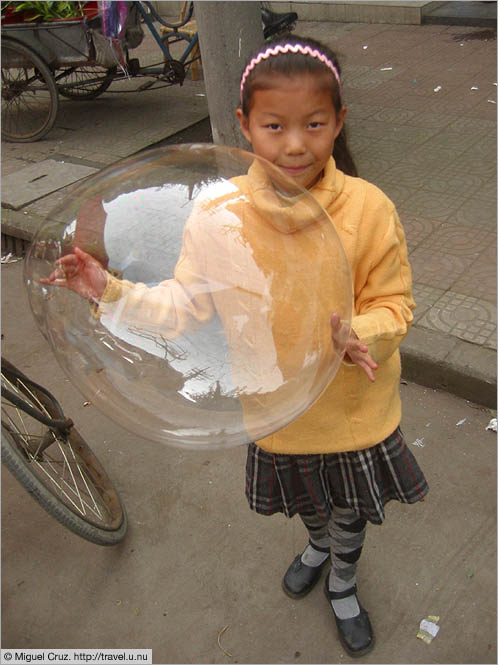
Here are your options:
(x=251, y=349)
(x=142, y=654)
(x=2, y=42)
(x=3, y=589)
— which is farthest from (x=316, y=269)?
(x=2, y=42)

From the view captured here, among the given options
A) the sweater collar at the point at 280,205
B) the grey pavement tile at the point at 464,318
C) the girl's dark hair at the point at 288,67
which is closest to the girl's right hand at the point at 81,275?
the sweater collar at the point at 280,205

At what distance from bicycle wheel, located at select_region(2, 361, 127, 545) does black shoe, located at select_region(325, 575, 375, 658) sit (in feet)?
2.64

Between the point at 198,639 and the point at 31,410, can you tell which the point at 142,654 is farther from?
the point at 31,410

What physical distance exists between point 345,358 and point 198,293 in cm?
35

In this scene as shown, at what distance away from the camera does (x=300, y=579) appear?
2223 millimetres

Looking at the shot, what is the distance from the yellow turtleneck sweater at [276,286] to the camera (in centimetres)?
138

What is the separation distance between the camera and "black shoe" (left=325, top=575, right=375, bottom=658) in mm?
2033

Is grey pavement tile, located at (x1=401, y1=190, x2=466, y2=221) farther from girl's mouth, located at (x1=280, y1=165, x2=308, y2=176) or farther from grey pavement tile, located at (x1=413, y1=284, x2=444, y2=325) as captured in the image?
girl's mouth, located at (x1=280, y1=165, x2=308, y2=176)

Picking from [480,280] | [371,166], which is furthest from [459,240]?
[371,166]

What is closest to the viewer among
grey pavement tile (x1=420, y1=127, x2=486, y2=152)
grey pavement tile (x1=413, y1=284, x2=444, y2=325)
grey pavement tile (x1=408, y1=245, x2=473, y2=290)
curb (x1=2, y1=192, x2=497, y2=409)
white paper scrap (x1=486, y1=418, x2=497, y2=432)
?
white paper scrap (x1=486, y1=418, x2=497, y2=432)

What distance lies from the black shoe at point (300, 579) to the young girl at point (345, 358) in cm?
14

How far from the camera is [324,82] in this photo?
1.40 meters

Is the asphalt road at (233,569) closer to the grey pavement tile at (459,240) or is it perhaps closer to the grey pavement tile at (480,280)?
the grey pavement tile at (480,280)

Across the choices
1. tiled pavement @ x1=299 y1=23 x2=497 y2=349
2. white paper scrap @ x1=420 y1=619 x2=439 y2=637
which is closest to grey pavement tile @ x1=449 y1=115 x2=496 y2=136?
tiled pavement @ x1=299 y1=23 x2=497 y2=349
